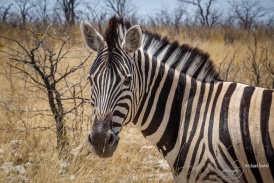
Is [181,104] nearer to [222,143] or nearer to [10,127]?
[222,143]

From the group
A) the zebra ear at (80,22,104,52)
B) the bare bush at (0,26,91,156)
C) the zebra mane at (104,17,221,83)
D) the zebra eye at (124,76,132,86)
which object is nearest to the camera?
the zebra eye at (124,76,132,86)

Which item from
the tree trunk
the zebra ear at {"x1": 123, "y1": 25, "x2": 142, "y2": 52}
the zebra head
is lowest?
the tree trunk

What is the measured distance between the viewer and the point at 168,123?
7.15 feet

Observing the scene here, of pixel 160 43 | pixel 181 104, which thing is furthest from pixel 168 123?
pixel 160 43

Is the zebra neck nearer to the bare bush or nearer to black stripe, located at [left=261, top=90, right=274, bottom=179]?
black stripe, located at [left=261, top=90, right=274, bottom=179]

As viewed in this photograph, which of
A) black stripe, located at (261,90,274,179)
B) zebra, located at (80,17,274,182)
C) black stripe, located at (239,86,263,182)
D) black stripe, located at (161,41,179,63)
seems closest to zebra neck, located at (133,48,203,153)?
zebra, located at (80,17,274,182)

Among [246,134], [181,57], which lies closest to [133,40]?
[181,57]

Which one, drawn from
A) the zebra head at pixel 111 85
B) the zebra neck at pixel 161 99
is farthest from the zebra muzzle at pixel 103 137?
the zebra neck at pixel 161 99

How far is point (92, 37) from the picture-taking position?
2238 millimetres

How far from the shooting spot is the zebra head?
1852 mm

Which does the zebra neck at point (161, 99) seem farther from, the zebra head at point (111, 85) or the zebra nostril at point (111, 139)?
the zebra nostril at point (111, 139)

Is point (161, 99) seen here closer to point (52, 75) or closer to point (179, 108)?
point (179, 108)

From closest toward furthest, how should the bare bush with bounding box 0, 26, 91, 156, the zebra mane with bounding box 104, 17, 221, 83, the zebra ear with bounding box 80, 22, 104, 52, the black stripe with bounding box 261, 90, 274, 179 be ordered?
1. the black stripe with bounding box 261, 90, 274, 179
2. the zebra ear with bounding box 80, 22, 104, 52
3. the zebra mane with bounding box 104, 17, 221, 83
4. the bare bush with bounding box 0, 26, 91, 156

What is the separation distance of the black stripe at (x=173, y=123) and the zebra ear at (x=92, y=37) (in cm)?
79
